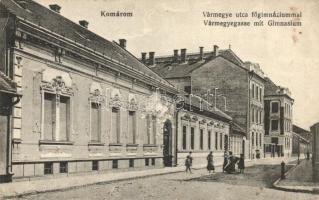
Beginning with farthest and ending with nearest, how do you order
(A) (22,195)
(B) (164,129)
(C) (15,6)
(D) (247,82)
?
(D) (247,82) → (B) (164,129) → (C) (15,6) → (A) (22,195)

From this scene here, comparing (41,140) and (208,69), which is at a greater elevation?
(208,69)

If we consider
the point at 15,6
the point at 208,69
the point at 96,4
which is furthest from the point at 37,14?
the point at 208,69

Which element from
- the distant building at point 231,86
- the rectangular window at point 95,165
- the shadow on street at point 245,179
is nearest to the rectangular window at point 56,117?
the rectangular window at point 95,165

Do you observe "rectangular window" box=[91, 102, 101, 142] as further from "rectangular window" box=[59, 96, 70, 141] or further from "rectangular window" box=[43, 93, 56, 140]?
"rectangular window" box=[43, 93, 56, 140]

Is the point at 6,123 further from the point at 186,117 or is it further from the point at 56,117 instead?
the point at 186,117

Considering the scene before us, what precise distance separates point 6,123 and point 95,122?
5.67 meters

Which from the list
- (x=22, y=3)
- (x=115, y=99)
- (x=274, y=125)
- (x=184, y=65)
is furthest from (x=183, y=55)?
(x=22, y=3)

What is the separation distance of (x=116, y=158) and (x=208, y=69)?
2572cm

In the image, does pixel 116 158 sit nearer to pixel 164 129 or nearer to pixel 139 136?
pixel 139 136

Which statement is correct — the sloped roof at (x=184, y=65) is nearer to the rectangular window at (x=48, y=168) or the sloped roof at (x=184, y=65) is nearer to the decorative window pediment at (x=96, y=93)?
the decorative window pediment at (x=96, y=93)

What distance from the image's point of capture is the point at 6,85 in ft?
42.0

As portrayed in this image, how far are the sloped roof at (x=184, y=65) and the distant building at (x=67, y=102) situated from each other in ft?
80.8

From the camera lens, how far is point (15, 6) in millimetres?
15672

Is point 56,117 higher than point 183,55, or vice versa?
point 183,55
